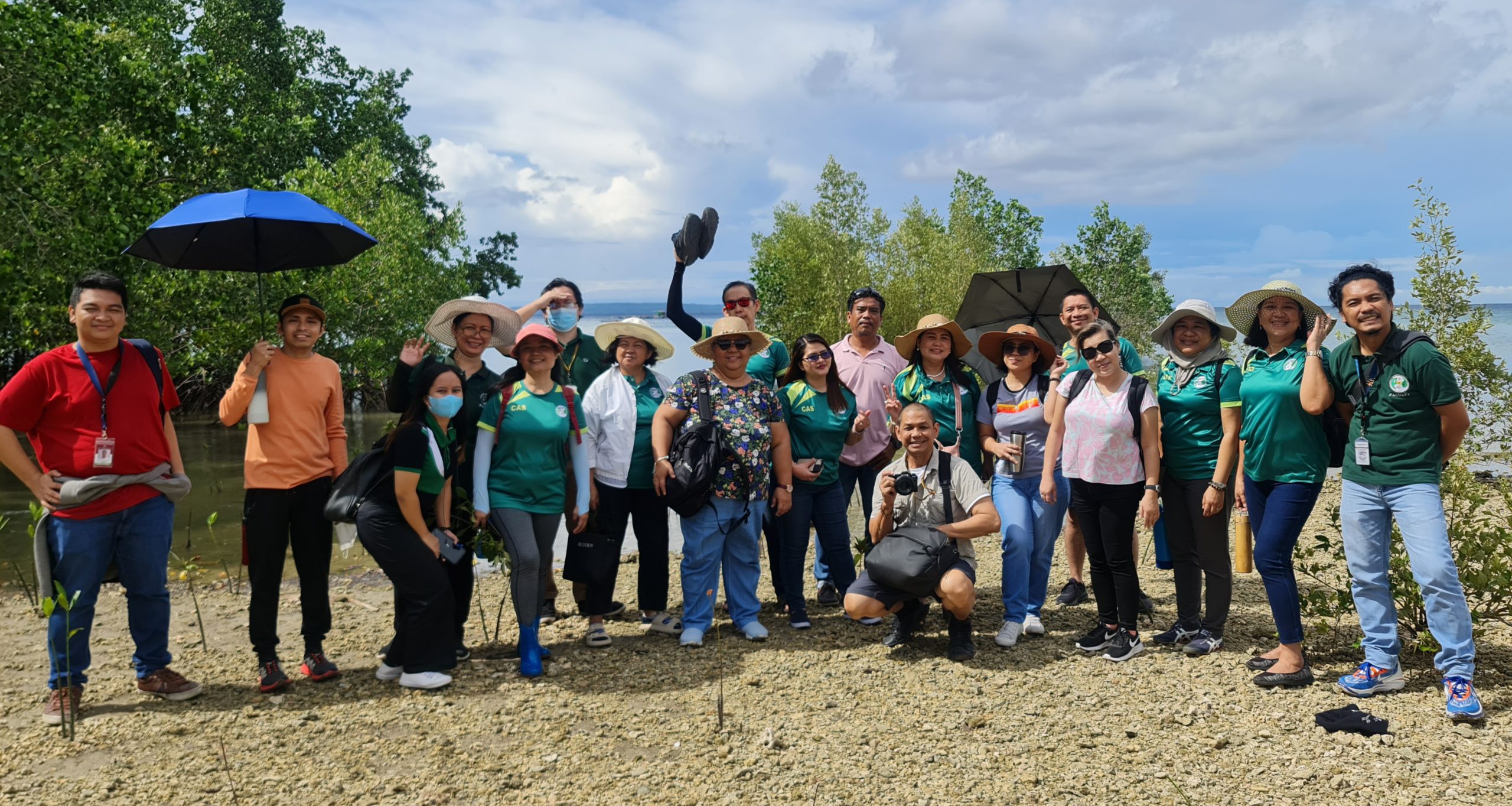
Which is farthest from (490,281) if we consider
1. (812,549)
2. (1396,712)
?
(1396,712)

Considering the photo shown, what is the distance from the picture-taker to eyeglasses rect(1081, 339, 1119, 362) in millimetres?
5391

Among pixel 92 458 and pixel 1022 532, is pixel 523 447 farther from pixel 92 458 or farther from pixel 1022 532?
pixel 1022 532

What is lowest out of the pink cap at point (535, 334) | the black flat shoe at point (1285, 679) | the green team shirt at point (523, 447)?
the black flat shoe at point (1285, 679)

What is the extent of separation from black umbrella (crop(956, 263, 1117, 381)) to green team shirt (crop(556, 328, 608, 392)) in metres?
2.83

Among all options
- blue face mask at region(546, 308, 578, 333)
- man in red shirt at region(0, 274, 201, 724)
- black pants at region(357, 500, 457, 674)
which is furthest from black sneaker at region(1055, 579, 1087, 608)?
man in red shirt at region(0, 274, 201, 724)

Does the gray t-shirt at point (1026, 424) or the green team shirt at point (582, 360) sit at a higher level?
the green team shirt at point (582, 360)

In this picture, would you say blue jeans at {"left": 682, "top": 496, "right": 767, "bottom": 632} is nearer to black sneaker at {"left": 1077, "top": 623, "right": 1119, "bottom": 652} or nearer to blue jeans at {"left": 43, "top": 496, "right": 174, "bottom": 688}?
black sneaker at {"left": 1077, "top": 623, "right": 1119, "bottom": 652}

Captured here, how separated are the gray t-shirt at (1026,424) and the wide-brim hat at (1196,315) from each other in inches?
29.8

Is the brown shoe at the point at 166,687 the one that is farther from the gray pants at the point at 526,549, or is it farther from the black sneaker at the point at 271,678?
the gray pants at the point at 526,549

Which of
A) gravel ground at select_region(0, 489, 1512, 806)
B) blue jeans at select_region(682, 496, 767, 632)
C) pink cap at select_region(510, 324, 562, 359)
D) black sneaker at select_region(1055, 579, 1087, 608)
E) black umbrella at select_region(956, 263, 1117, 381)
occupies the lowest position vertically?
gravel ground at select_region(0, 489, 1512, 806)

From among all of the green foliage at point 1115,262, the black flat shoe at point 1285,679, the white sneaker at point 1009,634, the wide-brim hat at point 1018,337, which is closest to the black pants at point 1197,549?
the black flat shoe at point 1285,679

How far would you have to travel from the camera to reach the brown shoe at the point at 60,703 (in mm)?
4820

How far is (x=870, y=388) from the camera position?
21.9 feet

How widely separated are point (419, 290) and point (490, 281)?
15.4 m
